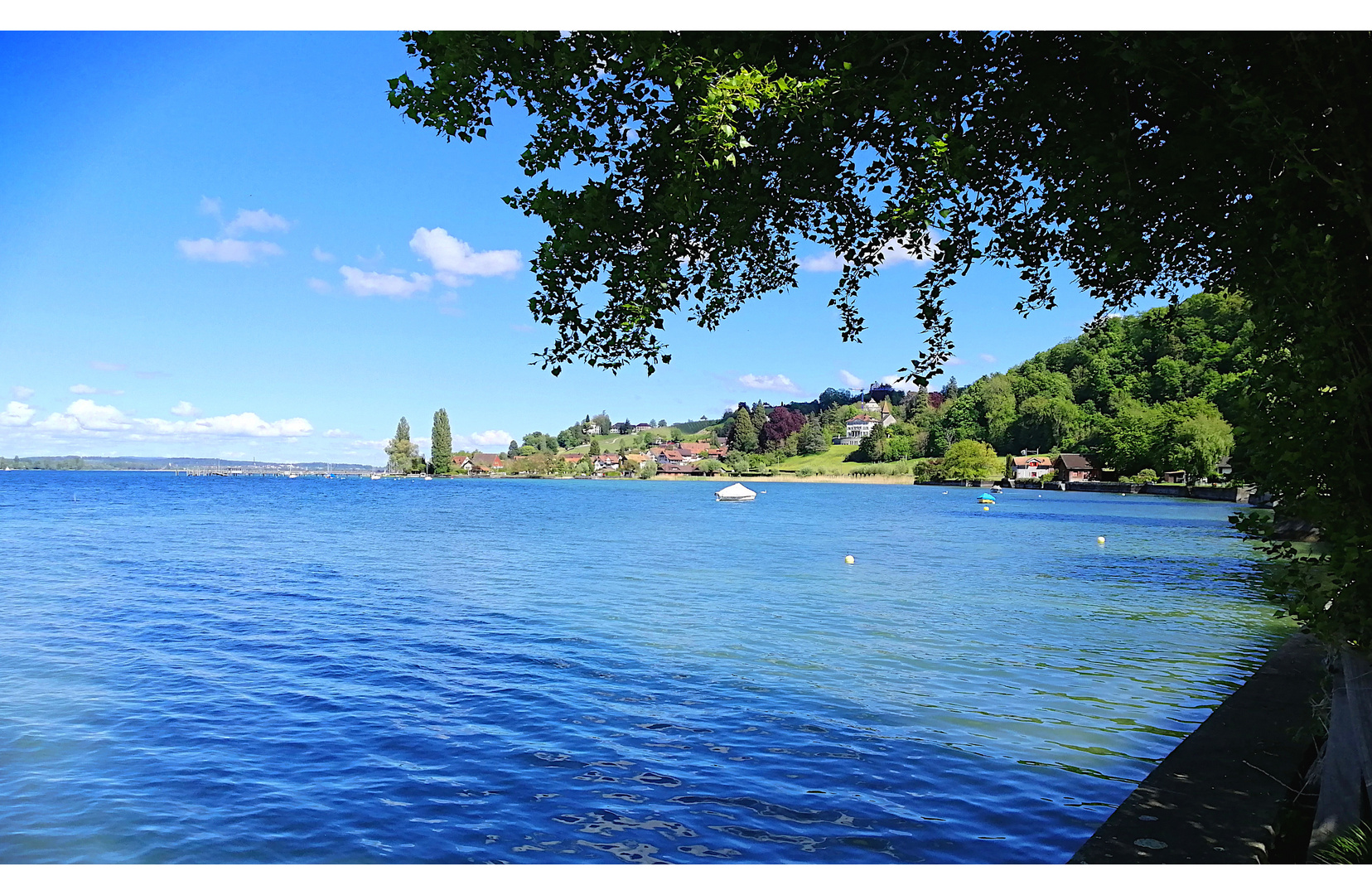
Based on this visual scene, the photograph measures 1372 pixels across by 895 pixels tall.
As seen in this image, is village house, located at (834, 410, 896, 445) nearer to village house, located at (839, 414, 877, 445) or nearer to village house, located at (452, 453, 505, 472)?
village house, located at (839, 414, 877, 445)

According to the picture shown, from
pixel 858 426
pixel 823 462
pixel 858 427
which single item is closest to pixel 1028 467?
pixel 823 462

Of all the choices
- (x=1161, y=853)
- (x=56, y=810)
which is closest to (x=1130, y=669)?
(x=1161, y=853)

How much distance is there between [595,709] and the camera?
28.8ft

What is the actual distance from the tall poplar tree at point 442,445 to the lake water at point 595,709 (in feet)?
471

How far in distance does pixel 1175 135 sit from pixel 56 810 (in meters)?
8.60

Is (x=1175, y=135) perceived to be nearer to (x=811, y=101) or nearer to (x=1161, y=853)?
(x=811, y=101)

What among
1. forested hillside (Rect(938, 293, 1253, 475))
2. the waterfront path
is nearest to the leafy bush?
forested hillside (Rect(938, 293, 1253, 475))

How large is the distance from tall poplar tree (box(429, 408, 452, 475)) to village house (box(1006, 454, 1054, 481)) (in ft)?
331

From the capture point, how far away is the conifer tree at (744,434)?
169 m

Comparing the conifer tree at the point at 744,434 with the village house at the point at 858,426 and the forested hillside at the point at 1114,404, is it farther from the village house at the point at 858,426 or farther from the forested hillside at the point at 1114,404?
the forested hillside at the point at 1114,404

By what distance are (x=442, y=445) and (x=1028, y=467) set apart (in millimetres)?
108354

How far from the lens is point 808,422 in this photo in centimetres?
17238

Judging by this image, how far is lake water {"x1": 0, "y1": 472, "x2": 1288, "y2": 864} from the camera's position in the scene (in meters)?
5.68

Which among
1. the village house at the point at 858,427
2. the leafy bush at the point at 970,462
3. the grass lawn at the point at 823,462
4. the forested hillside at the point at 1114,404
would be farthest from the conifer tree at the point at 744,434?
the leafy bush at the point at 970,462
